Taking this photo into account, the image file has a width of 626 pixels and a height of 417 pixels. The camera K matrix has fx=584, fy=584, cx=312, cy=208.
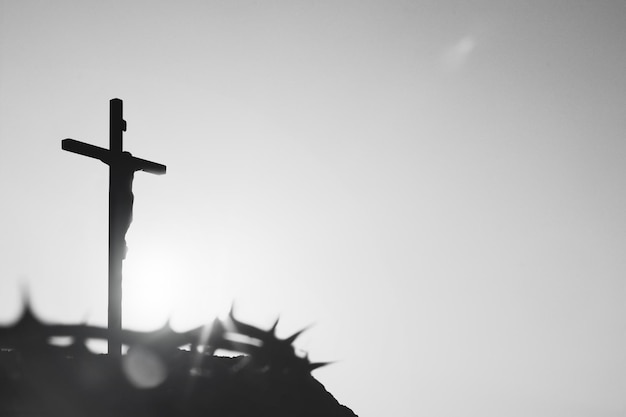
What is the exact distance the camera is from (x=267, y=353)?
4.51m

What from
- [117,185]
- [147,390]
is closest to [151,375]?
[147,390]

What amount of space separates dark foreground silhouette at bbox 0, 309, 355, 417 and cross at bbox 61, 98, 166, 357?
2.16 m

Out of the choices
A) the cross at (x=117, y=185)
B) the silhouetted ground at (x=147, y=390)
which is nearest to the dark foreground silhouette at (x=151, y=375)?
the silhouetted ground at (x=147, y=390)

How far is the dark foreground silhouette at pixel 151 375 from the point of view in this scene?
399cm

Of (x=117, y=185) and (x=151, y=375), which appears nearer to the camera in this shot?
(x=151, y=375)

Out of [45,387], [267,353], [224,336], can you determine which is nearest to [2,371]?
[45,387]

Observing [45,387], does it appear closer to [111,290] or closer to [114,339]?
[114,339]

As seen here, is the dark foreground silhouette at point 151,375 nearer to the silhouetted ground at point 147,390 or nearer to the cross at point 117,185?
the silhouetted ground at point 147,390

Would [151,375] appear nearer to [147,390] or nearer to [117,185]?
[147,390]

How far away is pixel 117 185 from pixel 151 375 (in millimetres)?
3922

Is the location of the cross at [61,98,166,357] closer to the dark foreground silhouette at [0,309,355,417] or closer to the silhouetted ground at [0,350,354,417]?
the silhouetted ground at [0,350,354,417]

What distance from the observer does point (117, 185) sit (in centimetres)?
801

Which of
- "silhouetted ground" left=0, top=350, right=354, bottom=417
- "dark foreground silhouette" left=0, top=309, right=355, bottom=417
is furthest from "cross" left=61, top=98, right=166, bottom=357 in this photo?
"dark foreground silhouette" left=0, top=309, right=355, bottom=417

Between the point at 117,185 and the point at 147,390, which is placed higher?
the point at 117,185
